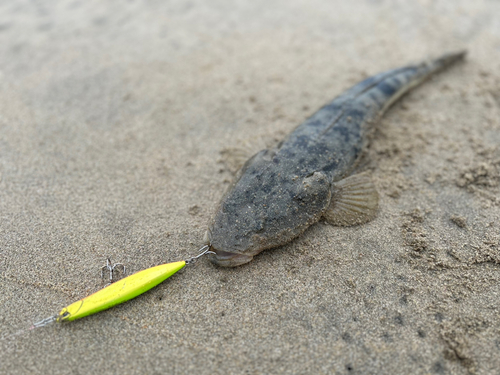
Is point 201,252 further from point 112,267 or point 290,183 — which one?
point 290,183

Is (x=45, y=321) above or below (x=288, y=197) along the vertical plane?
below

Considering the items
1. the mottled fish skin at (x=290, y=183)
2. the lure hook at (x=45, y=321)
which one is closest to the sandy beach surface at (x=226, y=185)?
the lure hook at (x=45, y=321)

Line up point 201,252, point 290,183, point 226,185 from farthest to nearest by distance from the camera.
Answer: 1. point 226,185
2. point 290,183
3. point 201,252

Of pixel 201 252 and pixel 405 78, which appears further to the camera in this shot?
pixel 405 78

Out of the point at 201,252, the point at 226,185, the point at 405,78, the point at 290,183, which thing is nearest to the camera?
the point at 201,252

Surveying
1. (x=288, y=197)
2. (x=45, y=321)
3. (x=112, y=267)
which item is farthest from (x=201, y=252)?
(x=45, y=321)

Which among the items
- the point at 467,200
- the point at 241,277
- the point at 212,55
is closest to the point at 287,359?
the point at 241,277
